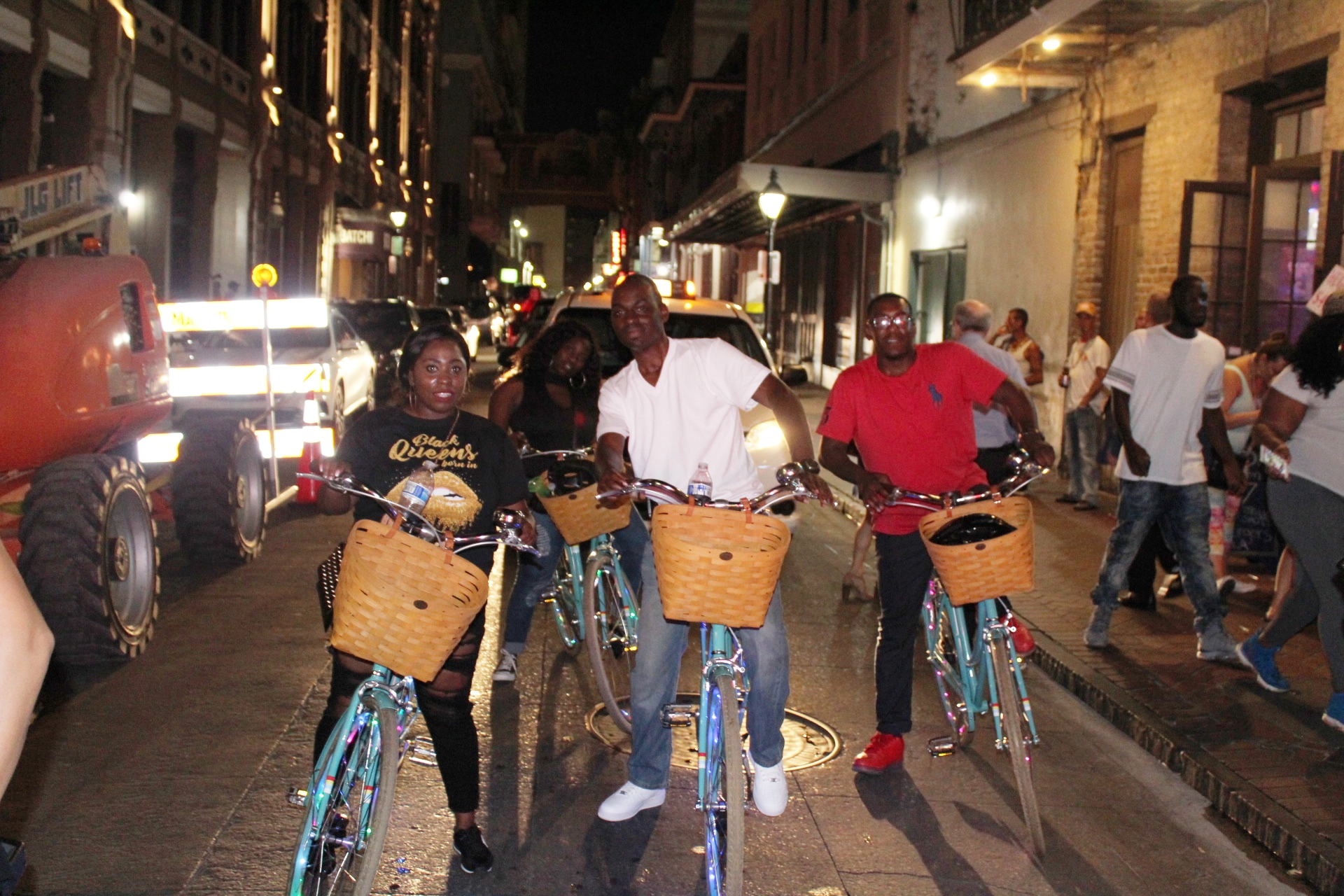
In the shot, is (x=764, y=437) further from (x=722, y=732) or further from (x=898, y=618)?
(x=722, y=732)

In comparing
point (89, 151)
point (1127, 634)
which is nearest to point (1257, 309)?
point (1127, 634)

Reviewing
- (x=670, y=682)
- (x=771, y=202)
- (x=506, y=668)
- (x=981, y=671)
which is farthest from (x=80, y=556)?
(x=771, y=202)

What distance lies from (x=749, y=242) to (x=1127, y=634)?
97.4 feet

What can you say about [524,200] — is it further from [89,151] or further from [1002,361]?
[1002,361]

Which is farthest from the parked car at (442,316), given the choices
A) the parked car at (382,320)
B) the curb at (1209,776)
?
the curb at (1209,776)

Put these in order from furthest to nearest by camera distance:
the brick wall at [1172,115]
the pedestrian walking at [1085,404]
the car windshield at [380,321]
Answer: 1. the car windshield at [380,321]
2. the pedestrian walking at [1085,404]
3. the brick wall at [1172,115]

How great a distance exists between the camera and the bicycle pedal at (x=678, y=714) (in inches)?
182

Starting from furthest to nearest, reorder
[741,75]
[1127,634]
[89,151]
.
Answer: [741,75] → [89,151] → [1127,634]

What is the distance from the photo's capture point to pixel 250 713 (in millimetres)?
6113

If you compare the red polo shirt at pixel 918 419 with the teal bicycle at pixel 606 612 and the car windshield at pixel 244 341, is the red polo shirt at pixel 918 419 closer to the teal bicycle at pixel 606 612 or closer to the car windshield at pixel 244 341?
the teal bicycle at pixel 606 612

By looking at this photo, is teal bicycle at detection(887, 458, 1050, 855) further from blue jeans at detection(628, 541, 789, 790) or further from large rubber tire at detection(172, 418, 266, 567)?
large rubber tire at detection(172, 418, 266, 567)

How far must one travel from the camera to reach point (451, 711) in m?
4.25

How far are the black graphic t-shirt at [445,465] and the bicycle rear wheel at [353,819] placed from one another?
68cm

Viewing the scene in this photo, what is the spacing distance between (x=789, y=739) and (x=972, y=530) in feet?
5.73
